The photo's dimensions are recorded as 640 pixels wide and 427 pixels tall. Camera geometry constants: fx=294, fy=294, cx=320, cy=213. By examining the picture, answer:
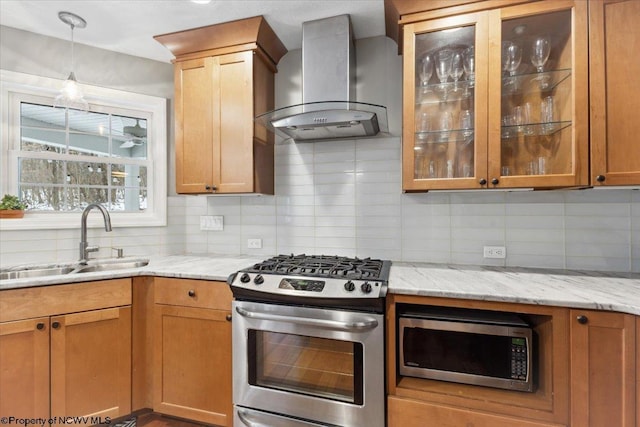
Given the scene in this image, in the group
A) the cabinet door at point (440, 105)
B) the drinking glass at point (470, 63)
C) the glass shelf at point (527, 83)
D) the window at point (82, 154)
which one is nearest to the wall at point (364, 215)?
the window at point (82, 154)

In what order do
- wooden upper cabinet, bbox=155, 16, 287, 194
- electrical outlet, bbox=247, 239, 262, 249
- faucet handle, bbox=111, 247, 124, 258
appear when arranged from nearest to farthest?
wooden upper cabinet, bbox=155, 16, 287, 194, faucet handle, bbox=111, 247, 124, 258, electrical outlet, bbox=247, 239, 262, 249

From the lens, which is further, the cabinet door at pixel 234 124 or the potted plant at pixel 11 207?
the cabinet door at pixel 234 124

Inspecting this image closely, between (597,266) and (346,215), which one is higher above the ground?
(346,215)

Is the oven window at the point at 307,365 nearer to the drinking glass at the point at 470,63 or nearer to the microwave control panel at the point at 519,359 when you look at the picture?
the microwave control panel at the point at 519,359

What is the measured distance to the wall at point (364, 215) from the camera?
1.76 m

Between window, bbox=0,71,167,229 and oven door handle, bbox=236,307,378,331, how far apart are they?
1.40 metres

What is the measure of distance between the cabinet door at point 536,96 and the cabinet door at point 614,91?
2.2 inches

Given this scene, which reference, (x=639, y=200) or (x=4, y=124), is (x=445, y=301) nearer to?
(x=639, y=200)

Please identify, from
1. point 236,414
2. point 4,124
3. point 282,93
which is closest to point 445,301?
point 236,414

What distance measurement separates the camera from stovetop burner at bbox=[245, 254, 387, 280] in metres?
1.55

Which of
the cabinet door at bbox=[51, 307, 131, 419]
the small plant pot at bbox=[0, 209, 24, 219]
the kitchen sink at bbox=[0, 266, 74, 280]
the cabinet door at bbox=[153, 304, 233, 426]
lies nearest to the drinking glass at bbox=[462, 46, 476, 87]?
the cabinet door at bbox=[153, 304, 233, 426]

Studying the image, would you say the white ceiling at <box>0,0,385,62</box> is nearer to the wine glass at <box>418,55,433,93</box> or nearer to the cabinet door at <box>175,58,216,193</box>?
the cabinet door at <box>175,58,216,193</box>

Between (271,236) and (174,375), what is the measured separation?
1.10 meters

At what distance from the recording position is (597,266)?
1738mm
